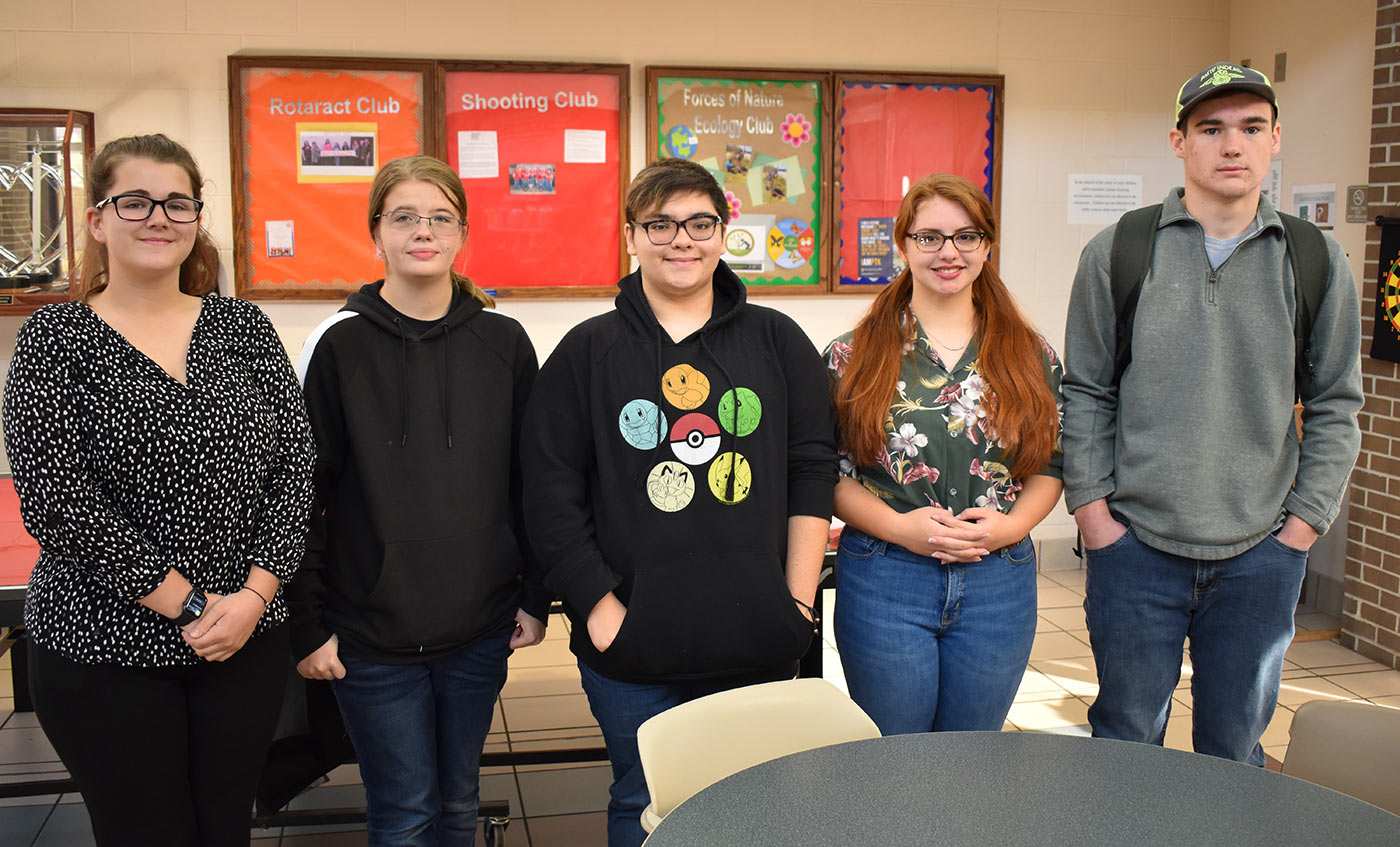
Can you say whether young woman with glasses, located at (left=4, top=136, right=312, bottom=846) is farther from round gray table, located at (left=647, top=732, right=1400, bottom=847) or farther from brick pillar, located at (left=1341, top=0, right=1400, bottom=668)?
brick pillar, located at (left=1341, top=0, right=1400, bottom=668)

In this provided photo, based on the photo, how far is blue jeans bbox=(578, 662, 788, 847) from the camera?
2002 mm

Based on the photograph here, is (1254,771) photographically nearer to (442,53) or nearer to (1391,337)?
(1391,337)

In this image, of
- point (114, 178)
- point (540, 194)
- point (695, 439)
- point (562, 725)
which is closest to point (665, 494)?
point (695, 439)

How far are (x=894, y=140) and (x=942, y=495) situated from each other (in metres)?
3.23

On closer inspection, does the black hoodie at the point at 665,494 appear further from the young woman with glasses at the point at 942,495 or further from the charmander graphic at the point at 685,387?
the young woman with glasses at the point at 942,495

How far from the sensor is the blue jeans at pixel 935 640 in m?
2.08

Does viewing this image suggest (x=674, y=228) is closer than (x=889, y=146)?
Yes

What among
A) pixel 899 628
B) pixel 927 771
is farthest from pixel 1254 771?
pixel 899 628

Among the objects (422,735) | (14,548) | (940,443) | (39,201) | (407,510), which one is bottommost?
(422,735)

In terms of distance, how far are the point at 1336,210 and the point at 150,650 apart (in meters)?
4.60

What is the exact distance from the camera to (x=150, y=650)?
174 cm

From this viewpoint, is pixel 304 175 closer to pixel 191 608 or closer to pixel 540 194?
pixel 540 194

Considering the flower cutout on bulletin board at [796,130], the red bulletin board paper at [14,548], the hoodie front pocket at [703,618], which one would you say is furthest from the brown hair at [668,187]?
the flower cutout on bulletin board at [796,130]

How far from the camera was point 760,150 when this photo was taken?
4879 millimetres
